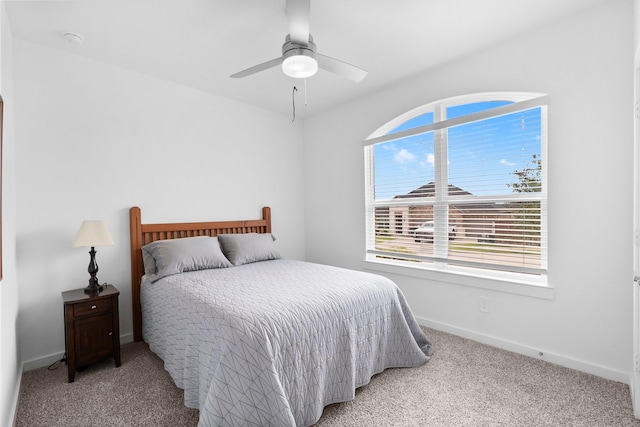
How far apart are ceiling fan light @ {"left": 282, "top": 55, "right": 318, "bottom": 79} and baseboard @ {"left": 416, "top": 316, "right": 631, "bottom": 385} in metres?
2.64

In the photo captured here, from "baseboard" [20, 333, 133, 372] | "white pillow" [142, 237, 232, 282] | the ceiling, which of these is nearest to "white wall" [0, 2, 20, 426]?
"baseboard" [20, 333, 133, 372]

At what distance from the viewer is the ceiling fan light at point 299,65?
201 centimetres

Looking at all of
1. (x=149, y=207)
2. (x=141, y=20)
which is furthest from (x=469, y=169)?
(x=149, y=207)

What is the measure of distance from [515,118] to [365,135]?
158 centimetres

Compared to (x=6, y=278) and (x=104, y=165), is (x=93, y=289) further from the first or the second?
(x=104, y=165)

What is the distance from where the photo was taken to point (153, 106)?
10.7 feet

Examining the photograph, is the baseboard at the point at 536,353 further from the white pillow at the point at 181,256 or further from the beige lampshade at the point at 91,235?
the beige lampshade at the point at 91,235

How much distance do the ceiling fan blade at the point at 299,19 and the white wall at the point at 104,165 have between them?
200cm

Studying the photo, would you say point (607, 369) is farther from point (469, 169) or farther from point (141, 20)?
point (141, 20)

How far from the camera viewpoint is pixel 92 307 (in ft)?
8.01

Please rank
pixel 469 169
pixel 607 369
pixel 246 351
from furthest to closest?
pixel 469 169
pixel 607 369
pixel 246 351

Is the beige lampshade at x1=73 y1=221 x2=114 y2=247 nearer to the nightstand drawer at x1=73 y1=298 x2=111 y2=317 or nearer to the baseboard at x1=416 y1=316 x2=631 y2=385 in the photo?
the nightstand drawer at x1=73 y1=298 x2=111 y2=317

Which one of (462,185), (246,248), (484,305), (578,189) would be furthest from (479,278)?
(246,248)

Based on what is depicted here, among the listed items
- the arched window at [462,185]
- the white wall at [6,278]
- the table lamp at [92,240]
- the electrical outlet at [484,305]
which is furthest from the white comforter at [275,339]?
the arched window at [462,185]
